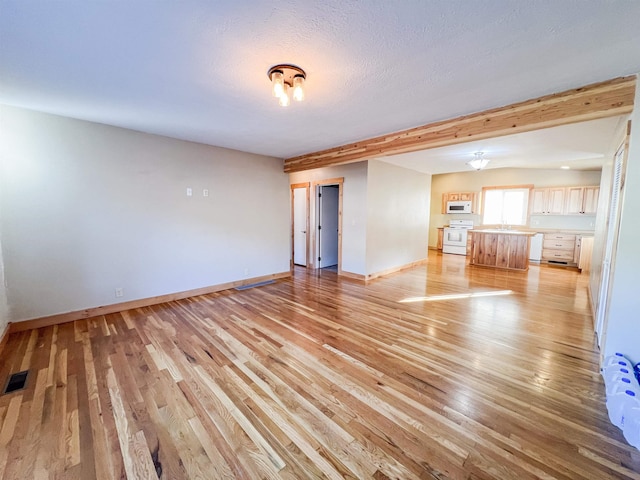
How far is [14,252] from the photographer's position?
293cm

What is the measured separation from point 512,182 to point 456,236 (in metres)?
2.16

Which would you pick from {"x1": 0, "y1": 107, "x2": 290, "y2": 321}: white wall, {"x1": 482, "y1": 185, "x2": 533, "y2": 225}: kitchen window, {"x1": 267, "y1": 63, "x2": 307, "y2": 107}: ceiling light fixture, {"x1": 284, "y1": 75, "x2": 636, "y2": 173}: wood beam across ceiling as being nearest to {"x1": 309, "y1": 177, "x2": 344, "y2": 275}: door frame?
{"x1": 284, "y1": 75, "x2": 636, "y2": 173}: wood beam across ceiling

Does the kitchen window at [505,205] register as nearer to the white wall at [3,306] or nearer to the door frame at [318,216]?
the door frame at [318,216]

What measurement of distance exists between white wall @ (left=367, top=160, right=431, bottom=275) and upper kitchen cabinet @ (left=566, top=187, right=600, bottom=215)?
3622 mm

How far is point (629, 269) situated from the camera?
205 cm

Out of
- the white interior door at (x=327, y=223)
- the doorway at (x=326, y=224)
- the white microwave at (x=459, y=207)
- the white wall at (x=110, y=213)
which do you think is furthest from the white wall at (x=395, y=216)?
the white wall at (x=110, y=213)

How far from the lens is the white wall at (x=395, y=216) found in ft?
17.3

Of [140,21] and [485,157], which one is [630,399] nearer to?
[140,21]

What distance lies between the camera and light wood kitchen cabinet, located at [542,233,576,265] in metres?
6.58

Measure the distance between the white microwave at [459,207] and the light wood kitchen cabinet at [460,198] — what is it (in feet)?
0.30

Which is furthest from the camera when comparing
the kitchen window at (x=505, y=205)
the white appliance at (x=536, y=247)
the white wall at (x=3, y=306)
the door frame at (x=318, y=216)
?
the kitchen window at (x=505, y=205)

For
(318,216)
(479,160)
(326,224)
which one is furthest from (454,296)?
(318,216)

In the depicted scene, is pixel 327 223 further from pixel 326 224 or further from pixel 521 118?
pixel 521 118

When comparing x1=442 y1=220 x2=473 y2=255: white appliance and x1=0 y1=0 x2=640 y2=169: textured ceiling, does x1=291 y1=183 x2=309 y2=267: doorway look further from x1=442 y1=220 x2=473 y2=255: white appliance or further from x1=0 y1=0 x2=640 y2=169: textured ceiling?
x1=442 y1=220 x2=473 y2=255: white appliance
